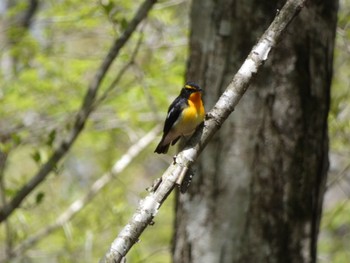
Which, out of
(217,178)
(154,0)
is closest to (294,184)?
(217,178)

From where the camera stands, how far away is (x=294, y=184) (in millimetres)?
3279

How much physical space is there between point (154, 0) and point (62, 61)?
11.4 feet

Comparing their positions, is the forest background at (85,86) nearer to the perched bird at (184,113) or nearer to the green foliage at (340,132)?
the green foliage at (340,132)

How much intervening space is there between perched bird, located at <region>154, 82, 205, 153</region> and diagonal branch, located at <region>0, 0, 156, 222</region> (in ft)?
3.52

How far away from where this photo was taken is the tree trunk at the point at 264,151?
10.7 feet

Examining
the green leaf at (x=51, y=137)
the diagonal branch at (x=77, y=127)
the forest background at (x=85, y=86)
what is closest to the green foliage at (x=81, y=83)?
the forest background at (x=85, y=86)

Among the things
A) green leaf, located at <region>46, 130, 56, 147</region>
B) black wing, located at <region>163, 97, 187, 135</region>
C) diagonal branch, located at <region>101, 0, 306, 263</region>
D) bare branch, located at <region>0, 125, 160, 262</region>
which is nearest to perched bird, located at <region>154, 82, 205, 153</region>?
black wing, located at <region>163, 97, 187, 135</region>

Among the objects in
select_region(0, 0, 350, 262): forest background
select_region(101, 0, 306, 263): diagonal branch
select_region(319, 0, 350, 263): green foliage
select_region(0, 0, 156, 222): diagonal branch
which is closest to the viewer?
select_region(101, 0, 306, 263): diagonal branch

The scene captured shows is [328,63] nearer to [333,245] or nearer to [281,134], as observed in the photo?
[281,134]

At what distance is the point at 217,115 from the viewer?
2.25 metres

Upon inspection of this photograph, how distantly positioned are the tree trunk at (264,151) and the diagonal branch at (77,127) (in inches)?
34.0

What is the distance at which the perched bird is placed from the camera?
9.68ft

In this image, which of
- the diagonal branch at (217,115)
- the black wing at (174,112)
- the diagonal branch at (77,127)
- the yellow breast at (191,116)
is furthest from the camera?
the diagonal branch at (77,127)

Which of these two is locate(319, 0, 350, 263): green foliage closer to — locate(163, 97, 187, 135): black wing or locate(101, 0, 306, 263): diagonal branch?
locate(163, 97, 187, 135): black wing
